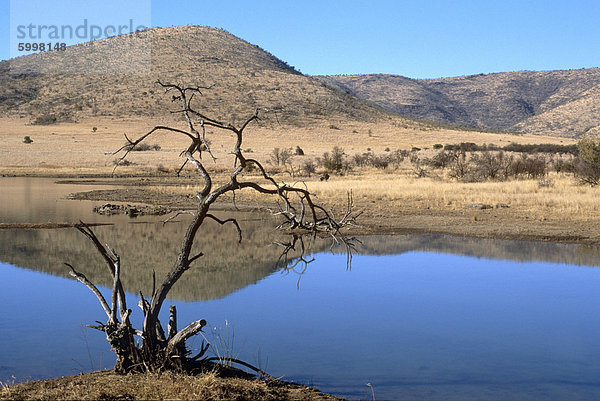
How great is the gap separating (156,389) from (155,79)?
89.6 m

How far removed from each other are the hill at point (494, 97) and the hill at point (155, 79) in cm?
4666

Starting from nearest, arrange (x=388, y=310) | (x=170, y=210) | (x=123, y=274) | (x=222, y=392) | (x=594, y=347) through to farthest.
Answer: (x=222, y=392) → (x=594, y=347) → (x=388, y=310) → (x=123, y=274) → (x=170, y=210)

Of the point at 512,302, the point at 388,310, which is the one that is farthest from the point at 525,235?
the point at 388,310

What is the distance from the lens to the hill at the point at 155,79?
88.0m

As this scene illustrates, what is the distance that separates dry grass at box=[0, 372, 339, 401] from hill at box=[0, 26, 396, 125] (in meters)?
74.4

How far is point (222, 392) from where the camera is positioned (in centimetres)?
652

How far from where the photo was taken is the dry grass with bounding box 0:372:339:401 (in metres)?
6.38

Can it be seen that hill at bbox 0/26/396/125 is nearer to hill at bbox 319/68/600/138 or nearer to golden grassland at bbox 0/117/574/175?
golden grassland at bbox 0/117/574/175

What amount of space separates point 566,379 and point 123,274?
990 cm

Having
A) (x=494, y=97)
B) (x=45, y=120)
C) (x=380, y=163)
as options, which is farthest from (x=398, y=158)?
(x=494, y=97)

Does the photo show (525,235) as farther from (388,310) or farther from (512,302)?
(388,310)

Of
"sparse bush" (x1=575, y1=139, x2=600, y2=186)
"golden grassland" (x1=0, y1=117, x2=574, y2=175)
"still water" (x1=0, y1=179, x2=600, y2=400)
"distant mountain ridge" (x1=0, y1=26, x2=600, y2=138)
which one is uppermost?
"distant mountain ridge" (x1=0, y1=26, x2=600, y2=138)

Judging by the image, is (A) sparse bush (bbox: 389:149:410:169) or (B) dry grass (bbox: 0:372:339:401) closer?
(B) dry grass (bbox: 0:372:339:401)

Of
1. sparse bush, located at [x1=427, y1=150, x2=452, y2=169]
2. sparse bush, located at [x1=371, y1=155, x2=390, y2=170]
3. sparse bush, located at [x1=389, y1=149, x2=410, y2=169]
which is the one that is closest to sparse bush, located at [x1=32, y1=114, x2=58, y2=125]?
sparse bush, located at [x1=389, y1=149, x2=410, y2=169]
